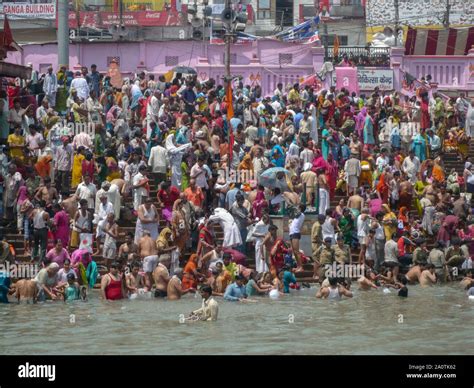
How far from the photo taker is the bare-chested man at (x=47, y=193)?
31.9 meters

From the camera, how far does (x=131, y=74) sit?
48.5 metres

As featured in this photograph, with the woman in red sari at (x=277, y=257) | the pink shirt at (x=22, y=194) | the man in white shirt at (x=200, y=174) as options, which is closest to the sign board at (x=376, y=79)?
the man in white shirt at (x=200, y=174)

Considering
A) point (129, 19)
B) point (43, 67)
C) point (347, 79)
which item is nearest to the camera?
point (347, 79)

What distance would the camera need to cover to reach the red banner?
197ft

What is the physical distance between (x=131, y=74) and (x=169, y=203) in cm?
1664

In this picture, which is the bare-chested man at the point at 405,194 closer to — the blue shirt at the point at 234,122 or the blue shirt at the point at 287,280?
the blue shirt at the point at 234,122

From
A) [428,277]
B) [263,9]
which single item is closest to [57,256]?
[428,277]

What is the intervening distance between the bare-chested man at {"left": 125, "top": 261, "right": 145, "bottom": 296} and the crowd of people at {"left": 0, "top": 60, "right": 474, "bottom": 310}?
32 mm

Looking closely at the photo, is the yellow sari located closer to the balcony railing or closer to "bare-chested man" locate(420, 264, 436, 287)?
"bare-chested man" locate(420, 264, 436, 287)

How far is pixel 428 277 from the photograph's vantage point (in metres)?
32.2

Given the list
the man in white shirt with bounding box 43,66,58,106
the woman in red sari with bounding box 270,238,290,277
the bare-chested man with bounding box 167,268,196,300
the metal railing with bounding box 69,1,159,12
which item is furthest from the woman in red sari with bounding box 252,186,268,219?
the metal railing with bounding box 69,1,159,12

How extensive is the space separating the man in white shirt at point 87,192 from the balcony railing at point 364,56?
17220mm

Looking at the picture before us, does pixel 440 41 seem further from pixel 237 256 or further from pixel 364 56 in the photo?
pixel 237 256

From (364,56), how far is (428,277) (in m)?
17.3
